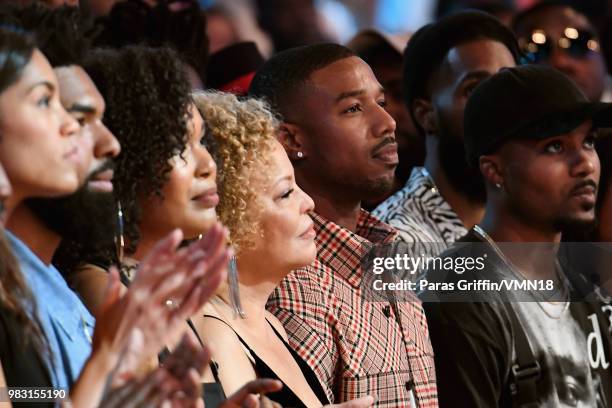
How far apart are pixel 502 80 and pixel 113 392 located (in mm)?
2223

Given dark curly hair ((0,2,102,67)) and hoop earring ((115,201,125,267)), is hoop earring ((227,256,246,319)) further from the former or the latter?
dark curly hair ((0,2,102,67))

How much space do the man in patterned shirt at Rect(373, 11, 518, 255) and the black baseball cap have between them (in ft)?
1.45

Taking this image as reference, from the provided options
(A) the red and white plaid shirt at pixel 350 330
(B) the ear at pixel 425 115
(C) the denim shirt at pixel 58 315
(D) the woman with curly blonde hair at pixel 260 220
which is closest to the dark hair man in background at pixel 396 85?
(B) the ear at pixel 425 115

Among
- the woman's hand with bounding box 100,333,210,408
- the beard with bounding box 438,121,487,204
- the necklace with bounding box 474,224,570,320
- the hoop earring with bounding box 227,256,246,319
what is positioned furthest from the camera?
the beard with bounding box 438,121,487,204

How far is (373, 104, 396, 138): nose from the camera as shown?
160 inches

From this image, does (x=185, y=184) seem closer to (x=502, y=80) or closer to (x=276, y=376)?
(x=276, y=376)

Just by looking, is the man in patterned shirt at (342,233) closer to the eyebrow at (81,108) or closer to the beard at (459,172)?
the beard at (459,172)

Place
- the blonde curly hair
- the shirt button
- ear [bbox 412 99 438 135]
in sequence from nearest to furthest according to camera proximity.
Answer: the blonde curly hair, the shirt button, ear [bbox 412 99 438 135]

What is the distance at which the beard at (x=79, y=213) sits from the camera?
2.72m

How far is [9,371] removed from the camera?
2445 mm

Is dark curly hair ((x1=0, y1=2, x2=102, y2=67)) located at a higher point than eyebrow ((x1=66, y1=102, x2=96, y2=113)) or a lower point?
higher

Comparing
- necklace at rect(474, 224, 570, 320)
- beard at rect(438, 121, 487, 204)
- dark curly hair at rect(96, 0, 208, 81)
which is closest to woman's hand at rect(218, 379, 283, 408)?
necklace at rect(474, 224, 570, 320)

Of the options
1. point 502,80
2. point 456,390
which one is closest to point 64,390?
point 456,390

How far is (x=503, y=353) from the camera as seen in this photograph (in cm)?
375
